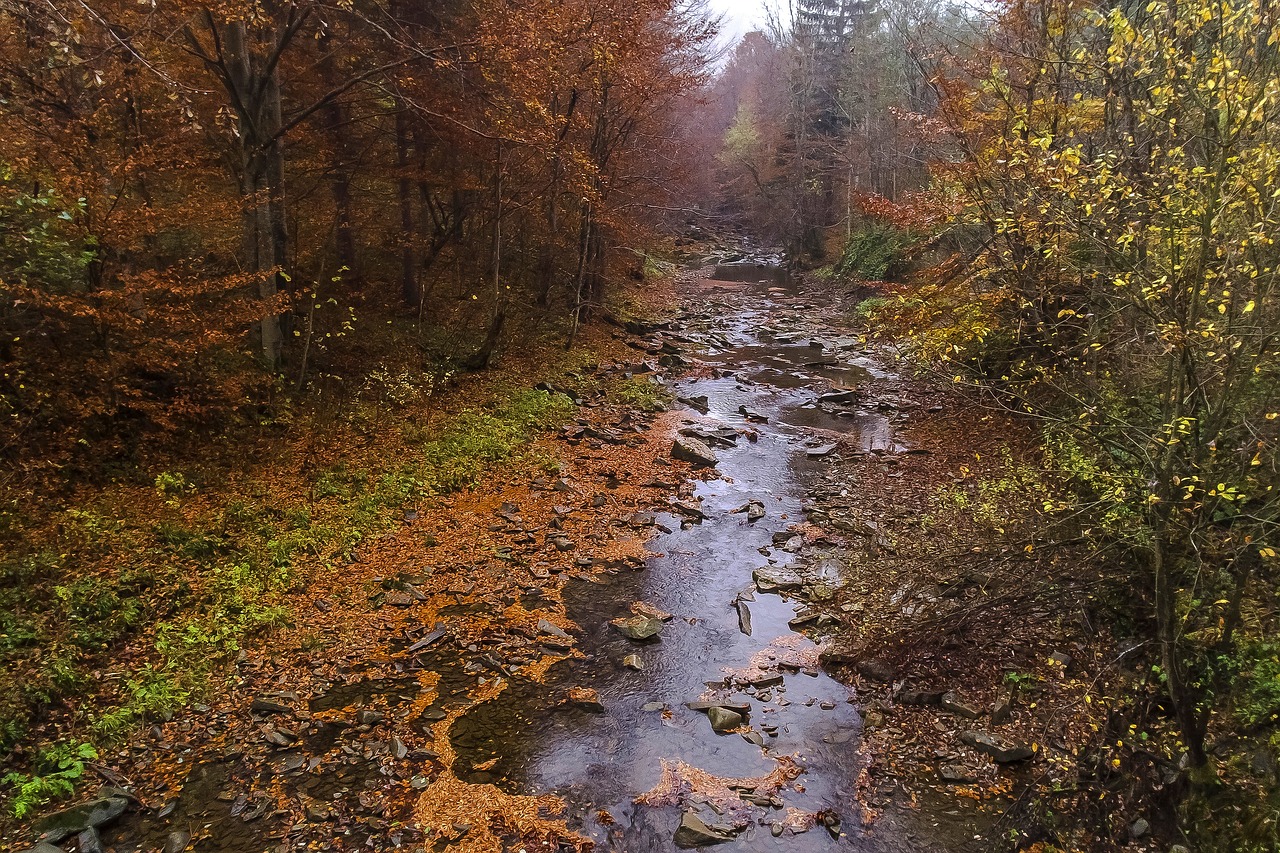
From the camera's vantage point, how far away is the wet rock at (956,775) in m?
7.41

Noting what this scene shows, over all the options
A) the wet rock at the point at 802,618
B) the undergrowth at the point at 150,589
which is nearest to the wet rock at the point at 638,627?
the wet rock at the point at 802,618

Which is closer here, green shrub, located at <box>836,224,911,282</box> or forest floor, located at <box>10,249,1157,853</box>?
forest floor, located at <box>10,249,1157,853</box>

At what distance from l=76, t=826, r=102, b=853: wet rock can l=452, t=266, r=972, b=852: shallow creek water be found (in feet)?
10.5

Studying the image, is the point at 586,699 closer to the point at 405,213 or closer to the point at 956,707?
the point at 956,707

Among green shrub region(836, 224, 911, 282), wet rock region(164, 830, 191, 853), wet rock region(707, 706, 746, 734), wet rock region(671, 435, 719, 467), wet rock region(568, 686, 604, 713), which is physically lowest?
wet rock region(568, 686, 604, 713)

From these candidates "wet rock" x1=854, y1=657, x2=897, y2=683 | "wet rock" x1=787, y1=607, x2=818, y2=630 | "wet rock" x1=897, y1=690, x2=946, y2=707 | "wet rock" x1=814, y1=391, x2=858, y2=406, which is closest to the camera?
"wet rock" x1=897, y1=690, x2=946, y2=707

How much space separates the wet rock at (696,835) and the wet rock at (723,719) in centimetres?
155

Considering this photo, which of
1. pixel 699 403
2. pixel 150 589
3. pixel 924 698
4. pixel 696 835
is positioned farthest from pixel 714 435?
pixel 150 589

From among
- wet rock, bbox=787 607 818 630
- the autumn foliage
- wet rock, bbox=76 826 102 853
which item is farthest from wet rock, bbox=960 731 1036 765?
the autumn foliage

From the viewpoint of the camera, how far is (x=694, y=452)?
1702 cm

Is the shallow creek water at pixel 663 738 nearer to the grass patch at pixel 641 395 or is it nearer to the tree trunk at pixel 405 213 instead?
the grass patch at pixel 641 395

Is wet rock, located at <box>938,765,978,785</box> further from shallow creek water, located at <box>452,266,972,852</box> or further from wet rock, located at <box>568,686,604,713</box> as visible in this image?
wet rock, located at <box>568,686,604,713</box>

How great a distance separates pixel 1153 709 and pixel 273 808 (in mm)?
8807

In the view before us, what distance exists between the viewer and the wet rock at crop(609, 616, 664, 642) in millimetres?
10257
